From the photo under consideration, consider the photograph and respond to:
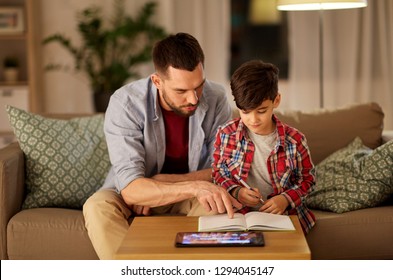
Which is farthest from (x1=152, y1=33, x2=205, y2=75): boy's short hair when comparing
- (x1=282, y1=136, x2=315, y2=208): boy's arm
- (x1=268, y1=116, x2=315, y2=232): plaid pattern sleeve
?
(x1=282, y1=136, x2=315, y2=208): boy's arm

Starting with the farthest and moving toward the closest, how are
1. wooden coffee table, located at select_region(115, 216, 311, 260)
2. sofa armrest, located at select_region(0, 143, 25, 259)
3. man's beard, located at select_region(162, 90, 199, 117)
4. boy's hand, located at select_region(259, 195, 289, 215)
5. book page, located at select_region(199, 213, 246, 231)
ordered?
sofa armrest, located at select_region(0, 143, 25, 259)
man's beard, located at select_region(162, 90, 199, 117)
boy's hand, located at select_region(259, 195, 289, 215)
book page, located at select_region(199, 213, 246, 231)
wooden coffee table, located at select_region(115, 216, 311, 260)

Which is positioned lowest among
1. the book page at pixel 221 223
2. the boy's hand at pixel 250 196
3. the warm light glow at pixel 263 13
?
the book page at pixel 221 223

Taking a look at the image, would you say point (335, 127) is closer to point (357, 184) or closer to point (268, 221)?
point (357, 184)

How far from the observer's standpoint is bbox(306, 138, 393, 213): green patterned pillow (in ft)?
9.13

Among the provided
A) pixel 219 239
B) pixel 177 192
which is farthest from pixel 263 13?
pixel 219 239

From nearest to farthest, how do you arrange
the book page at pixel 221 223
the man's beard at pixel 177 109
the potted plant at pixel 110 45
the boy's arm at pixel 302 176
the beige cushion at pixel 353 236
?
the book page at pixel 221 223, the boy's arm at pixel 302 176, the man's beard at pixel 177 109, the beige cushion at pixel 353 236, the potted plant at pixel 110 45

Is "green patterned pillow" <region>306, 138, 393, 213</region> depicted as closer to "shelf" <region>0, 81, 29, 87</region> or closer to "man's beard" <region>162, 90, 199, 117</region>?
"man's beard" <region>162, 90, 199, 117</region>

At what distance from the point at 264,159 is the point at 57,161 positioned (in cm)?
98

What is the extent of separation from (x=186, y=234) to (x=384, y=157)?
1.12 m

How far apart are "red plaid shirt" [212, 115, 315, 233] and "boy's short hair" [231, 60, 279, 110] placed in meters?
0.18

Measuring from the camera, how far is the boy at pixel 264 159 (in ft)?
7.57

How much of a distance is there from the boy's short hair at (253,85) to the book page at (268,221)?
0.34 meters

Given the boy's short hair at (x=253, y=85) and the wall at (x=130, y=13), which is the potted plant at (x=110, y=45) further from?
the boy's short hair at (x=253, y=85)

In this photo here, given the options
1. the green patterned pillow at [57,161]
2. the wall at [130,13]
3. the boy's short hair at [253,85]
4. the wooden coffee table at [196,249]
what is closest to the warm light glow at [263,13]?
the wall at [130,13]
